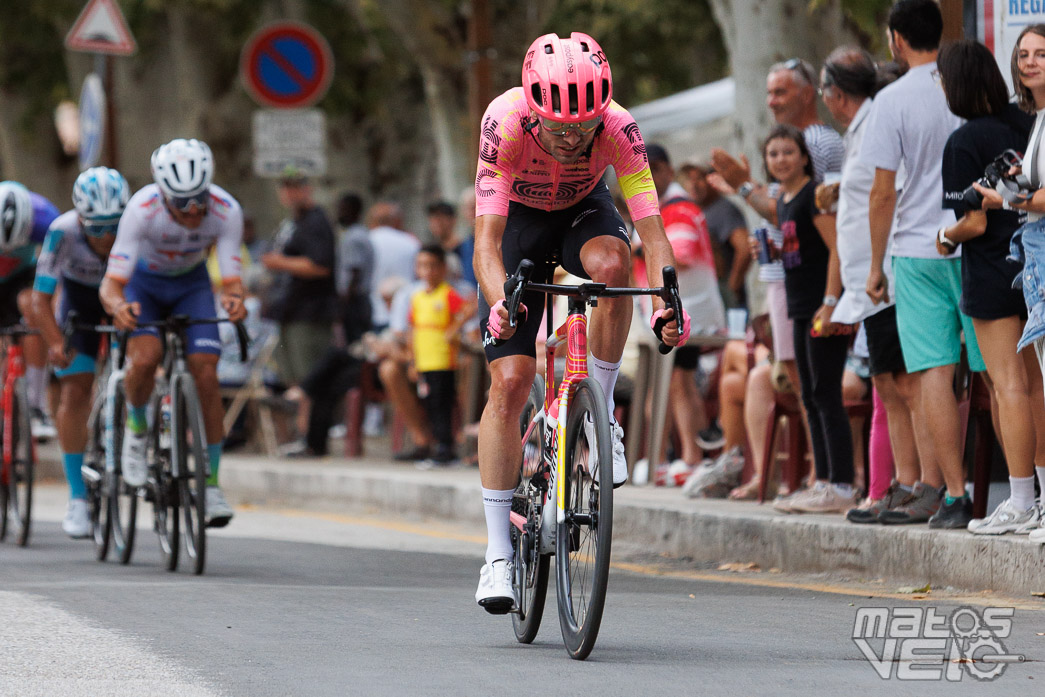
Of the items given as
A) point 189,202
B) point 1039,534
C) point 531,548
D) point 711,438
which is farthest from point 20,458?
point 1039,534

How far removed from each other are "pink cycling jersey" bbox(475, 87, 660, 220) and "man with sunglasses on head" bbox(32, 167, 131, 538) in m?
4.33

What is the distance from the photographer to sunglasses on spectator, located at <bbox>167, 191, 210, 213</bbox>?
9461 mm

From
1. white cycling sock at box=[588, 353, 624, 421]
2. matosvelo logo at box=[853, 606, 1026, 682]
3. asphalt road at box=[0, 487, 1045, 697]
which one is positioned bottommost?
matosvelo logo at box=[853, 606, 1026, 682]

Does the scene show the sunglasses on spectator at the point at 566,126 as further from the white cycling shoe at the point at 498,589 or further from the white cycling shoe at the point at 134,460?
the white cycling shoe at the point at 134,460

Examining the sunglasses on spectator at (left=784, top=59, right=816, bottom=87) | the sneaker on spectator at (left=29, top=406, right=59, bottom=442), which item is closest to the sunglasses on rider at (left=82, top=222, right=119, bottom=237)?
the sneaker on spectator at (left=29, top=406, right=59, bottom=442)

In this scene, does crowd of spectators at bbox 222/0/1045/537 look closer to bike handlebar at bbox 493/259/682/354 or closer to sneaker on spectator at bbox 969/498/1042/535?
sneaker on spectator at bbox 969/498/1042/535

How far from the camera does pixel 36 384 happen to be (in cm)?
1237

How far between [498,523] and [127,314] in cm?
344

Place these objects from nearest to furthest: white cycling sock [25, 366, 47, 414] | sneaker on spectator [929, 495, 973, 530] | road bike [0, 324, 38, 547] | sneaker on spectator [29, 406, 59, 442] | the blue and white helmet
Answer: sneaker on spectator [929, 495, 973, 530], the blue and white helmet, road bike [0, 324, 38, 547], white cycling sock [25, 366, 47, 414], sneaker on spectator [29, 406, 59, 442]

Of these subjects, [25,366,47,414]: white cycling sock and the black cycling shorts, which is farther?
[25,366,47,414]: white cycling sock

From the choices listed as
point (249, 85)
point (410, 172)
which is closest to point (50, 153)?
point (410, 172)

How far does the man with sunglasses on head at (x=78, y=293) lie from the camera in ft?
34.1

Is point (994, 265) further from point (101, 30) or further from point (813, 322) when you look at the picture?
point (101, 30)

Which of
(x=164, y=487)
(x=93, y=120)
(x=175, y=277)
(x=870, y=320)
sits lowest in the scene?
(x=164, y=487)
